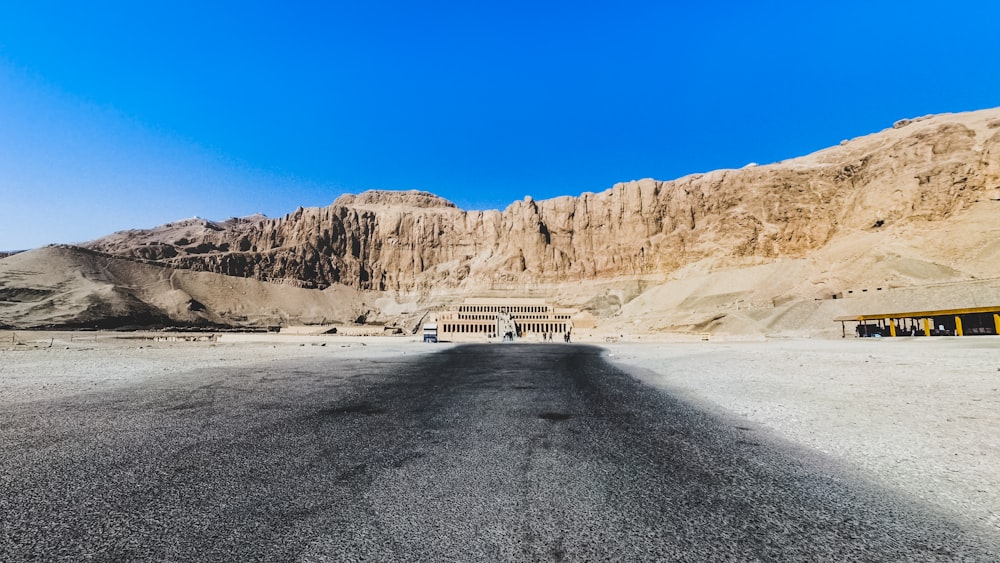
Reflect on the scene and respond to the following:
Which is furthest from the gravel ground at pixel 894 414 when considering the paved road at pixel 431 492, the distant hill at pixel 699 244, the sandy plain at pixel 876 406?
the distant hill at pixel 699 244

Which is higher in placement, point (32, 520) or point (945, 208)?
point (945, 208)

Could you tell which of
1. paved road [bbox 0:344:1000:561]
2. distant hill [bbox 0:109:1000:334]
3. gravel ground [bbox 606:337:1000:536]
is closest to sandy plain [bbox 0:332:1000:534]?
gravel ground [bbox 606:337:1000:536]

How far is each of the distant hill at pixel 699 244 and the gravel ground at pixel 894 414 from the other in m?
42.3

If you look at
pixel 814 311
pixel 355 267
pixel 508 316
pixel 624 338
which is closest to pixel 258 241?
pixel 355 267

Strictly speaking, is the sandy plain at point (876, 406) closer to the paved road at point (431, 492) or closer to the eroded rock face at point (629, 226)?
the paved road at point (431, 492)

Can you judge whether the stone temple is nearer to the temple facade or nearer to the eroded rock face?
the temple facade

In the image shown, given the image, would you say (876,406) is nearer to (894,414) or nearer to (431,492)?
(894,414)

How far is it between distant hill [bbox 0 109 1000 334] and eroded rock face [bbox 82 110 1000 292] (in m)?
Answer: 0.30

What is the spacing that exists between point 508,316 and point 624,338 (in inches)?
1214

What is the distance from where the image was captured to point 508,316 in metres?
85.2

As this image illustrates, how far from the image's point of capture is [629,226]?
10562 centimetres

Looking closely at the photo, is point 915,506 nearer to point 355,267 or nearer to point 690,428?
point 690,428

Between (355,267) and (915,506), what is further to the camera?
(355,267)

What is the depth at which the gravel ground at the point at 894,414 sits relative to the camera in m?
4.48
